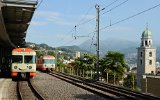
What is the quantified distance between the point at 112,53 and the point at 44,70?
1983cm

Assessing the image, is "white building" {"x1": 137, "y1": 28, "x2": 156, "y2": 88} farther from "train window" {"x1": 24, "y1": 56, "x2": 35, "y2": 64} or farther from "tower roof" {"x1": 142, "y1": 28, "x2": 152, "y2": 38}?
"train window" {"x1": 24, "y1": 56, "x2": 35, "y2": 64}

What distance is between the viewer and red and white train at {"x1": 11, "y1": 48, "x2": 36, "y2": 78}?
1452 inches

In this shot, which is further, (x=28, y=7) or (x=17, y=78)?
(x=17, y=78)

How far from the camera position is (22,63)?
37125 mm

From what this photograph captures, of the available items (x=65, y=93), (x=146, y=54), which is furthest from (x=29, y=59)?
(x=146, y=54)

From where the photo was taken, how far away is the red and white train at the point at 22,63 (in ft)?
121

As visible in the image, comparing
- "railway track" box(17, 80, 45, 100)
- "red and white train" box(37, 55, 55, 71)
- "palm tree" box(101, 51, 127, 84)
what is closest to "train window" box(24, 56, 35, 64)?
"railway track" box(17, 80, 45, 100)

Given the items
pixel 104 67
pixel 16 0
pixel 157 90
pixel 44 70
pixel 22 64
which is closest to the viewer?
pixel 157 90

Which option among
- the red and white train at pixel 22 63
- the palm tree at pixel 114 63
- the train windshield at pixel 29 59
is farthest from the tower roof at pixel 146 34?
the red and white train at pixel 22 63

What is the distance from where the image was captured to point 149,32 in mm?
167375

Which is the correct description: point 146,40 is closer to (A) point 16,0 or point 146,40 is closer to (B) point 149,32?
(B) point 149,32

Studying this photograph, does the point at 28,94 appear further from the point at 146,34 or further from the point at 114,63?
the point at 146,34

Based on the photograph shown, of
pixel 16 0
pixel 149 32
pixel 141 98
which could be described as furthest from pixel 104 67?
pixel 149 32

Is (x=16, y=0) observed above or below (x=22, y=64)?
above
